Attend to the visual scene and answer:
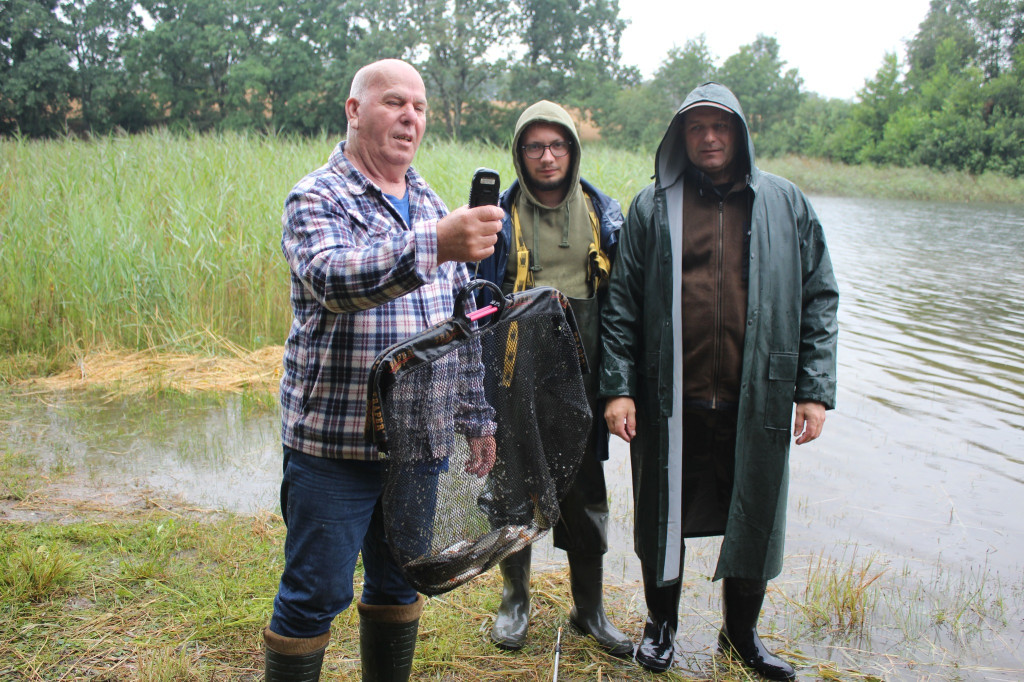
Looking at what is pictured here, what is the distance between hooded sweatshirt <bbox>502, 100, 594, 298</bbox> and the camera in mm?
2664

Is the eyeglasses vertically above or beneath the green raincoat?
above

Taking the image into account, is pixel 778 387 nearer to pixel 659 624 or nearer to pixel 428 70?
pixel 659 624

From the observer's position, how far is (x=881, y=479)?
14.7 ft

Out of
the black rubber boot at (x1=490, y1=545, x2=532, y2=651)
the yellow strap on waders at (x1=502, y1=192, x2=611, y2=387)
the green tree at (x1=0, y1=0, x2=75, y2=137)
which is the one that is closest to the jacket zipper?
the yellow strap on waders at (x1=502, y1=192, x2=611, y2=387)

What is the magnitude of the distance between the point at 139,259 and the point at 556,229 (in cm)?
438

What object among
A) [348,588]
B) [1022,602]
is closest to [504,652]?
[348,588]

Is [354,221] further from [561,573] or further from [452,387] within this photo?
[561,573]

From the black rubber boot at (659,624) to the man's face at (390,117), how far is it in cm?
165

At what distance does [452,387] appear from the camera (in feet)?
5.46

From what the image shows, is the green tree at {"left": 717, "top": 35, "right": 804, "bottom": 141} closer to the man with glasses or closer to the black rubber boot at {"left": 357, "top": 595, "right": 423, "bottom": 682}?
the man with glasses

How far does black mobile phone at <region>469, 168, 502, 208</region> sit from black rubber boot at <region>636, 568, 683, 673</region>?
159cm

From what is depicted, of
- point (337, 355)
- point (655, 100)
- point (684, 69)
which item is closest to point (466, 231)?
point (337, 355)

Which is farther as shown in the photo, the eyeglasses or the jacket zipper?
the eyeglasses

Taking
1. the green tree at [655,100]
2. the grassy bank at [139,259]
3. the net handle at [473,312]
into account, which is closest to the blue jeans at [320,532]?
the net handle at [473,312]
